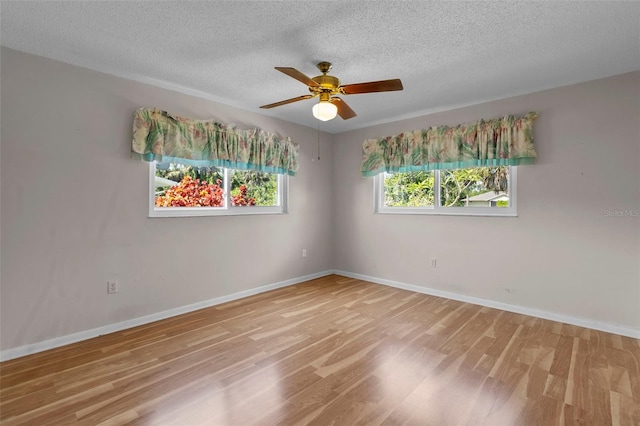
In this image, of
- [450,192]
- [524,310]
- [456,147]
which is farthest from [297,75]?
[524,310]

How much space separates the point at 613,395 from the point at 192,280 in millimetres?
3681

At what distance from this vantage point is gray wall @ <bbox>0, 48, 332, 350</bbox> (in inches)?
95.3

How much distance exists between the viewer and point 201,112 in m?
3.49

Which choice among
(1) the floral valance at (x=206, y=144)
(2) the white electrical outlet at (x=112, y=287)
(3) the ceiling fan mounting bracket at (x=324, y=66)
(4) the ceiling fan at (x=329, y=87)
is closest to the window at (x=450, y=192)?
(1) the floral valance at (x=206, y=144)

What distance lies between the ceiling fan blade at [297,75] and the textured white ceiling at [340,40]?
12.0 inches

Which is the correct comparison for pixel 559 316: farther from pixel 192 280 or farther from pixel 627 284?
pixel 192 280

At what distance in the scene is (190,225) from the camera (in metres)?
3.43

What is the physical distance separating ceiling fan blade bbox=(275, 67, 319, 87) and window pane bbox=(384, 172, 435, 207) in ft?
8.08

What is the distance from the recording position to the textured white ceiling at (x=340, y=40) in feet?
6.33

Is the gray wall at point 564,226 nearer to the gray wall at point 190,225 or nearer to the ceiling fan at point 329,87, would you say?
the gray wall at point 190,225

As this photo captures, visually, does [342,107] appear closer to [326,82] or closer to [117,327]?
[326,82]

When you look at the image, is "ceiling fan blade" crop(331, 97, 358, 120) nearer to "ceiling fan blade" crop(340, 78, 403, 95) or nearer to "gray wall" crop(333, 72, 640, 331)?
"ceiling fan blade" crop(340, 78, 403, 95)

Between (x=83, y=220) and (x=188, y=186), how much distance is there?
3.42ft

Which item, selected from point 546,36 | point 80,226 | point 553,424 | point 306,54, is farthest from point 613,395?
point 80,226
